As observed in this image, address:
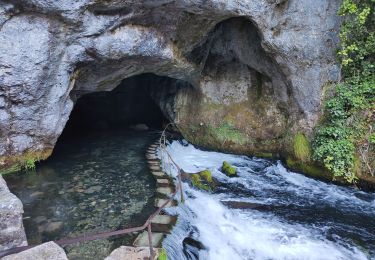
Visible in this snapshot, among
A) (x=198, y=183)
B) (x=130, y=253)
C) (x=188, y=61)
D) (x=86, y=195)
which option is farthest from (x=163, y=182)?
(x=188, y=61)

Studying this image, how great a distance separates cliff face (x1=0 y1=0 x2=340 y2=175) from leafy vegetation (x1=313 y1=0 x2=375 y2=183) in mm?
492

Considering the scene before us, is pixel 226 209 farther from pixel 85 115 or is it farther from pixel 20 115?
pixel 85 115

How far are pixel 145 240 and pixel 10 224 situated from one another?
7.09ft

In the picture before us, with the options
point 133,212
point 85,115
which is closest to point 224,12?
point 133,212

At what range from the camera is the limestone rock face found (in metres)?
4.25

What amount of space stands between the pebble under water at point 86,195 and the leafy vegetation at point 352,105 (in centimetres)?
485

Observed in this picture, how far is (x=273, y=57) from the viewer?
1005cm

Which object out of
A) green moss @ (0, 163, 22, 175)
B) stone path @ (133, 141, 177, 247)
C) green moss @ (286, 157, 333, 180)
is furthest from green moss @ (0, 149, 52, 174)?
green moss @ (286, 157, 333, 180)

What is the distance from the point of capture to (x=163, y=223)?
6238 mm

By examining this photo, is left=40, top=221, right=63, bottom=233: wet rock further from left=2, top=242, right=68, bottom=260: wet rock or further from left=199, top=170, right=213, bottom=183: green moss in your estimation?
left=199, top=170, right=213, bottom=183: green moss

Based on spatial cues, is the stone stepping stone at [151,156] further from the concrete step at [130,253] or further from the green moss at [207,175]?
the concrete step at [130,253]

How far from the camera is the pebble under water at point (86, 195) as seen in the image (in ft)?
19.1

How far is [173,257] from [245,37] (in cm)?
817

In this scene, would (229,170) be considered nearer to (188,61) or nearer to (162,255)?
(188,61)
